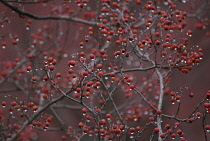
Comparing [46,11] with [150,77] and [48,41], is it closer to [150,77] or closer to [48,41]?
[48,41]

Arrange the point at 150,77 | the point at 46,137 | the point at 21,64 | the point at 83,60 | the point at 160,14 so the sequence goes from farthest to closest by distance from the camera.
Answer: the point at 46,137, the point at 150,77, the point at 21,64, the point at 160,14, the point at 83,60

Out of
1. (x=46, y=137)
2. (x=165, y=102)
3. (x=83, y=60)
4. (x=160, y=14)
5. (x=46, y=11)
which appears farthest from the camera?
(x=46, y=11)

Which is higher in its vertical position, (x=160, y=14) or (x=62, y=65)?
(x=160, y=14)

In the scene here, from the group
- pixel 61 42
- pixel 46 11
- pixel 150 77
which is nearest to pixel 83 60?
pixel 150 77

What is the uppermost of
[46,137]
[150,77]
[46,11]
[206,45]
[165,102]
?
[46,11]

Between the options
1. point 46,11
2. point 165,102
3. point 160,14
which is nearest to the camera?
point 160,14

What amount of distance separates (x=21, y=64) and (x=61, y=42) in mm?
1816

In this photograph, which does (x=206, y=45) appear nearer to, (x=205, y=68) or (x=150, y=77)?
(x=205, y=68)

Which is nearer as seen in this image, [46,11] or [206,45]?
[206,45]

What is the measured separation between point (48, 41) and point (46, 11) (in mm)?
1748

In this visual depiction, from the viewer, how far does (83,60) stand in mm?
3205

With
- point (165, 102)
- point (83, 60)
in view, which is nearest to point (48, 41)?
point (165, 102)

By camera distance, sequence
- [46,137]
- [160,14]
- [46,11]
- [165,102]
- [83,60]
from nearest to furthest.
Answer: [83,60], [160,14], [165,102], [46,137], [46,11]

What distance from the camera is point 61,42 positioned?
6887 mm
